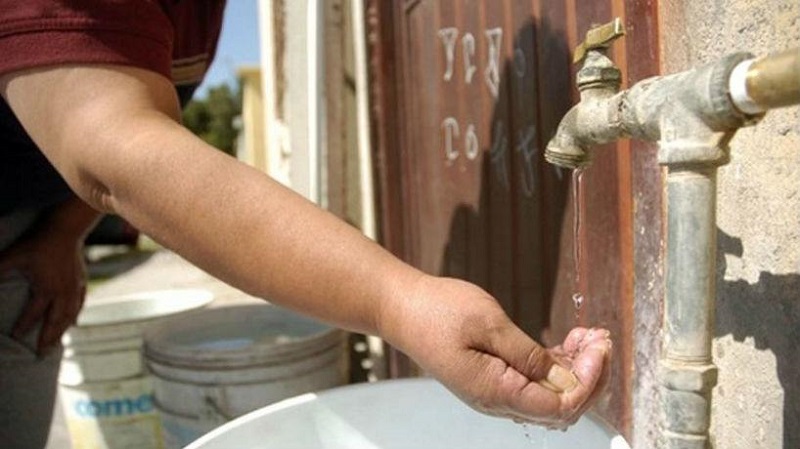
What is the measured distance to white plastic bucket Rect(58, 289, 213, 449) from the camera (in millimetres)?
2312

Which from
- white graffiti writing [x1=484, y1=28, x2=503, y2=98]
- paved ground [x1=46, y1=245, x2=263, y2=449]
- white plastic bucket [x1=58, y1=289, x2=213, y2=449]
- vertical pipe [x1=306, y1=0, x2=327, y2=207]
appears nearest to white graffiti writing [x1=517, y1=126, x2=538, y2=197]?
white graffiti writing [x1=484, y1=28, x2=503, y2=98]

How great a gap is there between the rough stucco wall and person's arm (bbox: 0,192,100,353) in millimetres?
1451

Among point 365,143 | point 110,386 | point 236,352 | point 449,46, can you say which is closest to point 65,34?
point 236,352

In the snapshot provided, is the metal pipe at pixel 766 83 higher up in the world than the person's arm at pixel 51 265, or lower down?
higher up

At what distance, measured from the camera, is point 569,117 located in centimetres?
89

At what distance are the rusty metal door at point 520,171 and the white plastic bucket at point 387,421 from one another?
21cm

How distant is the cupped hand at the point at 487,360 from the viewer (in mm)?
771

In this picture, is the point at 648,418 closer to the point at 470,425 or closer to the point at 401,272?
the point at 470,425

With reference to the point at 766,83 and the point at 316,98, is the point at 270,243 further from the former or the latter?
the point at 316,98

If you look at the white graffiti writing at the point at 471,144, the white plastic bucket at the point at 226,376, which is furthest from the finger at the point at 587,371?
the white plastic bucket at the point at 226,376

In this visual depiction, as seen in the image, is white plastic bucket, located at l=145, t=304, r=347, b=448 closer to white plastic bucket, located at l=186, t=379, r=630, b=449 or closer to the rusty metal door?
the rusty metal door

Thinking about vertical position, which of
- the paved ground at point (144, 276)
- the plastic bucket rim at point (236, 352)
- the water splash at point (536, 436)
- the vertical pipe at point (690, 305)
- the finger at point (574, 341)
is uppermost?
the vertical pipe at point (690, 305)

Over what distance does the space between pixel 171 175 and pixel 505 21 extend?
92 cm

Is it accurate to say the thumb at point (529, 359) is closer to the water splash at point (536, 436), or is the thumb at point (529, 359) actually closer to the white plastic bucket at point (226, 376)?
the water splash at point (536, 436)
